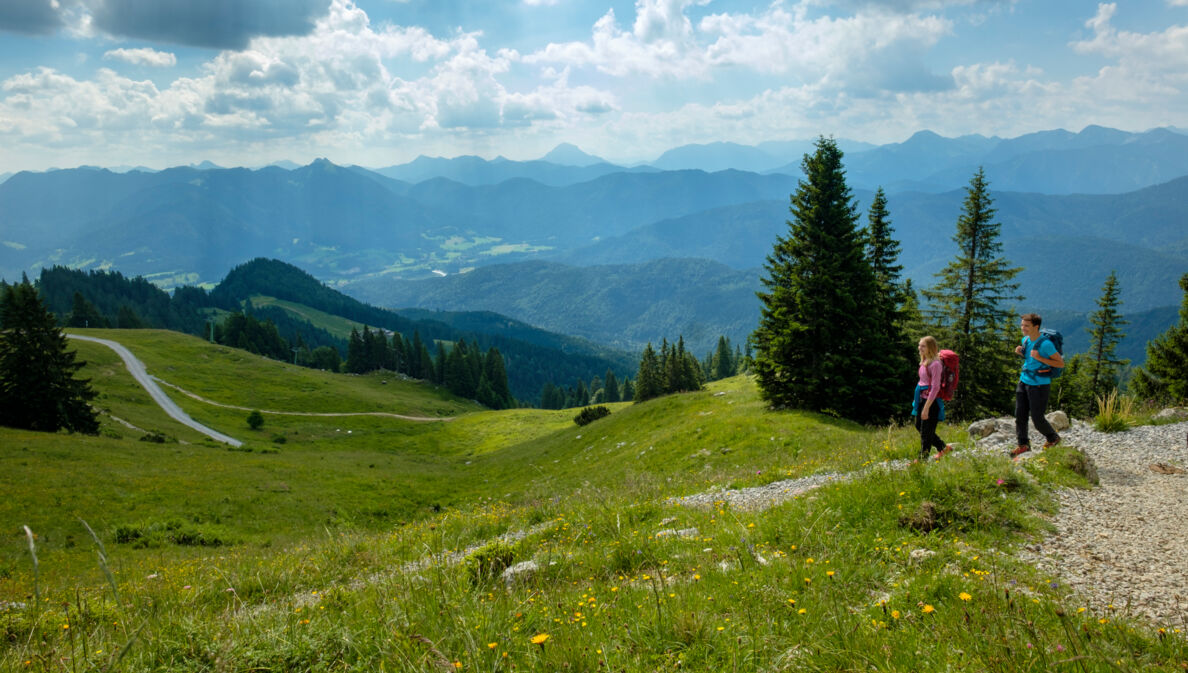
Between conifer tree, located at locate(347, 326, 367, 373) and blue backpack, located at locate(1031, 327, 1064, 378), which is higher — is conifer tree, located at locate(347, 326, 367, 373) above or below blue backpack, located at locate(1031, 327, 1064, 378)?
below

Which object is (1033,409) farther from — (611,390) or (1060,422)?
(611,390)

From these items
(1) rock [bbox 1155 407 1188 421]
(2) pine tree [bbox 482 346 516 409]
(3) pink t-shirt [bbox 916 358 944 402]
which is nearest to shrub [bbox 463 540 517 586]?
(3) pink t-shirt [bbox 916 358 944 402]

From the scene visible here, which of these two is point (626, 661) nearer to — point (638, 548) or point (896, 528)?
point (638, 548)

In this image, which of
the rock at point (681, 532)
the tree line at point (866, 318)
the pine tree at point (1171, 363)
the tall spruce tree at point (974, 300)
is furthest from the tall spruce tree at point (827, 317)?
the rock at point (681, 532)

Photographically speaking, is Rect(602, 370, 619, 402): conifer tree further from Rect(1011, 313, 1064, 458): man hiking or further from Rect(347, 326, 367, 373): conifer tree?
Rect(1011, 313, 1064, 458): man hiking

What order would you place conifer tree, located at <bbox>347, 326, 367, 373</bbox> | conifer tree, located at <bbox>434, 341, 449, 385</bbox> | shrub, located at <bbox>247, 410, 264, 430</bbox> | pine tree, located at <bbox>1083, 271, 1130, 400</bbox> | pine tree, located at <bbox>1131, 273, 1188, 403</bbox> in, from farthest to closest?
conifer tree, located at <bbox>347, 326, 367, 373</bbox> → conifer tree, located at <bbox>434, 341, 449, 385</bbox> → shrub, located at <bbox>247, 410, 264, 430</bbox> → pine tree, located at <bbox>1083, 271, 1130, 400</bbox> → pine tree, located at <bbox>1131, 273, 1188, 403</bbox>

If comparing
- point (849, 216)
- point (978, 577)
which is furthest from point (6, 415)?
point (849, 216)

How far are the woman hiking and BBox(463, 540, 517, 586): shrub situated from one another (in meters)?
9.23

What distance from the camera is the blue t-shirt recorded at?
10.9 m

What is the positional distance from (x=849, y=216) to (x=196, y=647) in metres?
33.0

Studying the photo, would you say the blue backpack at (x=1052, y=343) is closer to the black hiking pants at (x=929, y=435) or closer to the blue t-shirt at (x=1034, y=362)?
the blue t-shirt at (x=1034, y=362)

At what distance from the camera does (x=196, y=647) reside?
4.57m

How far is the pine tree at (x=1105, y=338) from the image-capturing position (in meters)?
46.2

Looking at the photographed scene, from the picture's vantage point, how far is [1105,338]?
157ft
